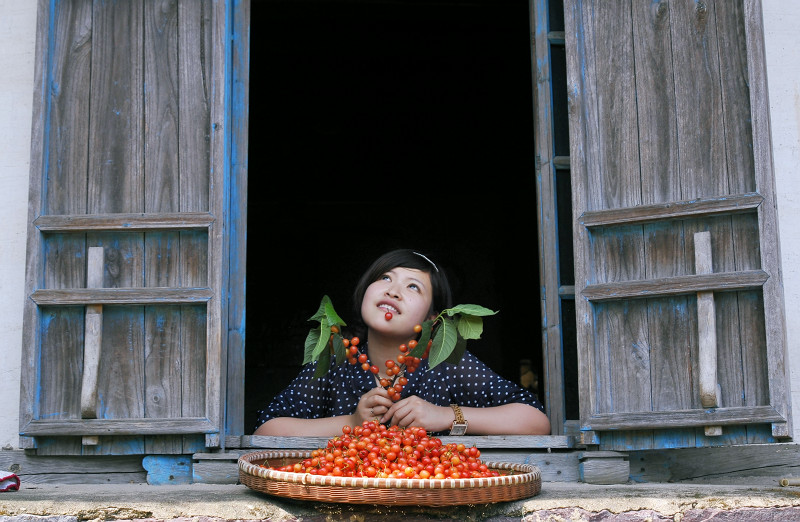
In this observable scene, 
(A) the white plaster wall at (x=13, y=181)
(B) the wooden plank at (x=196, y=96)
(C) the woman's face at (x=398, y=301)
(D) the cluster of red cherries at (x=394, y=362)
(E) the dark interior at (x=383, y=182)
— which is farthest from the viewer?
(E) the dark interior at (x=383, y=182)

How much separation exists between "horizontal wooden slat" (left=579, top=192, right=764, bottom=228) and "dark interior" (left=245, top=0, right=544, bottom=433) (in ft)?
11.7

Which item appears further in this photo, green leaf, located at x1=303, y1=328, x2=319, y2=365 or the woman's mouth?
the woman's mouth

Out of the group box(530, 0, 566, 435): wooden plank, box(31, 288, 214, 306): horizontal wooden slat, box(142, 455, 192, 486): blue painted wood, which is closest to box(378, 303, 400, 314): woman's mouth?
box(530, 0, 566, 435): wooden plank

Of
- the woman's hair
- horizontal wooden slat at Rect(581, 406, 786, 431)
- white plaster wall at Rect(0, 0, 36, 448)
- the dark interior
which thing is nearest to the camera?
horizontal wooden slat at Rect(581, 406, 786, 431)

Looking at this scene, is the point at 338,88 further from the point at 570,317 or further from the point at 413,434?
the point at 413,434

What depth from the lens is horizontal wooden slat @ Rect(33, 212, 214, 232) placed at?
126 inches

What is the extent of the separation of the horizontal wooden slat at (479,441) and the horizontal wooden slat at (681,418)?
0.12 metres

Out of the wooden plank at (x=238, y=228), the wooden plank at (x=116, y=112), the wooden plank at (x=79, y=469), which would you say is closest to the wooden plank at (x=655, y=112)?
the wooden plank at (x=238, y=228)

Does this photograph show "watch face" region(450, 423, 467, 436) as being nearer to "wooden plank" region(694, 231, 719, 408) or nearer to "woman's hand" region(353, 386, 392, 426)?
"woman's hand" region(353, 386, 392, 426)

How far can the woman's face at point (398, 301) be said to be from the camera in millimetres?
3518

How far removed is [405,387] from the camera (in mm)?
3629

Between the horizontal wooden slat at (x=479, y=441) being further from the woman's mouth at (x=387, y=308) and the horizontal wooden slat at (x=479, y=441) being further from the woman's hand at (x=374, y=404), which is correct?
the woman's mouth at (x=387, y=308)

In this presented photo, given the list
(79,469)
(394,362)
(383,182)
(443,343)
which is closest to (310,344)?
(394,362)

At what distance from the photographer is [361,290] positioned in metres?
3.80
